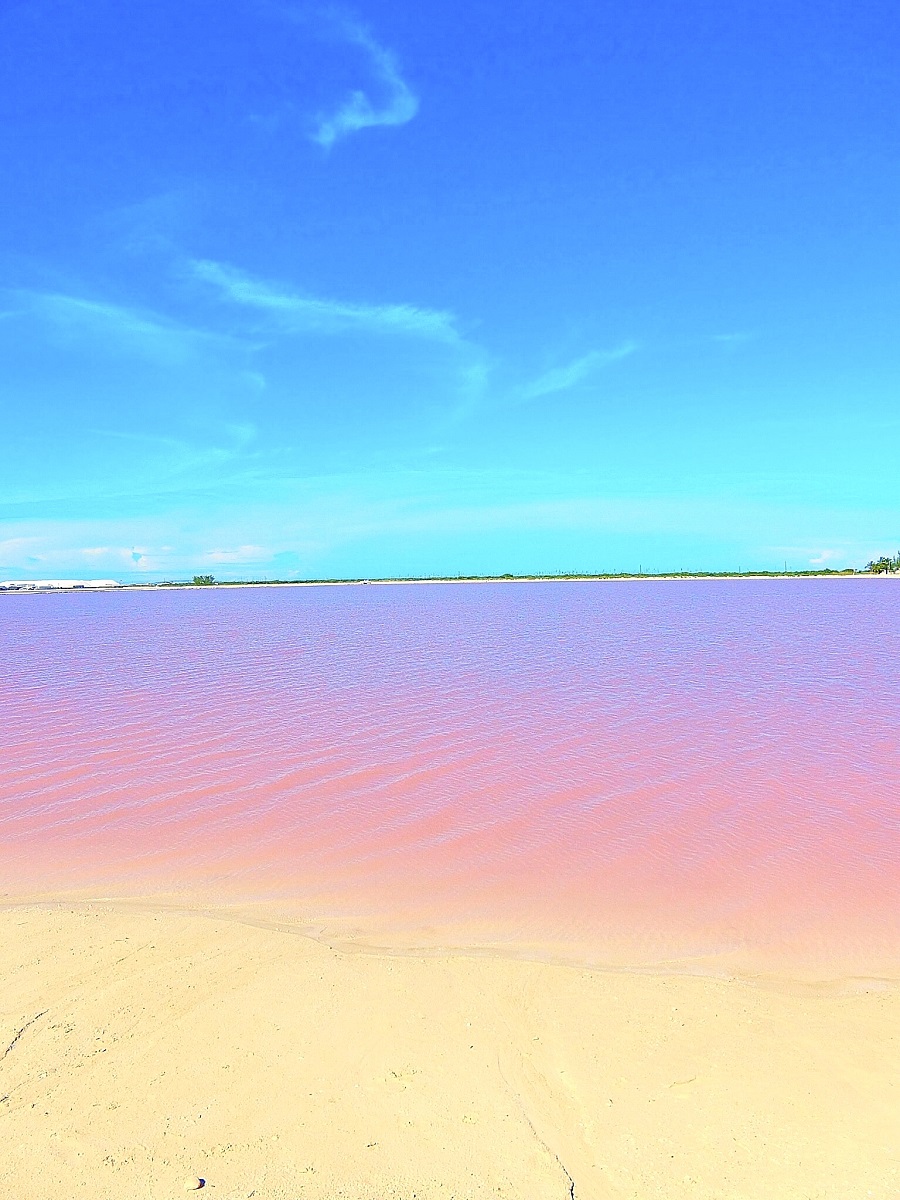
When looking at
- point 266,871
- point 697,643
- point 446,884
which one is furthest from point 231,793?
point 697,643

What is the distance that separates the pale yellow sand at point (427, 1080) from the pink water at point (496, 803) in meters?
0.75

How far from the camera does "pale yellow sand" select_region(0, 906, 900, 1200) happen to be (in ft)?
10.1

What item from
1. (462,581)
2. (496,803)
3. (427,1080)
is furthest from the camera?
(462,581)

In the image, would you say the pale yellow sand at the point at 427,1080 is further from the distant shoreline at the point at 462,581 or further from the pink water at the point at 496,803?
the distant shoreline at the point at 462,581

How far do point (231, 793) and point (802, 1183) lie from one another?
22.9 feet

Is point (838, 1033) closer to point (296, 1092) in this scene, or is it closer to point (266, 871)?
point (296, 1092)

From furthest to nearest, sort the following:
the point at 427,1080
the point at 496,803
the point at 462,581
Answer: the point at 462,581 < the point at 496,803 < the point at 427,1080

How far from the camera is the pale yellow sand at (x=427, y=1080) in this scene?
3068 mm

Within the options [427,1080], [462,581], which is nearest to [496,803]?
[427,1080]

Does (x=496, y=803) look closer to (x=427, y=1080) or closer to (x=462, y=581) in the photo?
(x=427, y=1080)

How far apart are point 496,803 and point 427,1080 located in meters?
4.52

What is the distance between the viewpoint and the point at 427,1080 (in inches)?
142

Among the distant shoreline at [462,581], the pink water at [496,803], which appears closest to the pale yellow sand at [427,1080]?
the pink water at [496,803]

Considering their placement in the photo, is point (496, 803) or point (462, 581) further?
point (462, 581)
